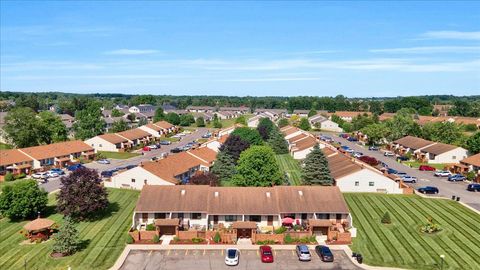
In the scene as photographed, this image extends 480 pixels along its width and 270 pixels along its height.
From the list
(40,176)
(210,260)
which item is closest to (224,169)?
(210,260)

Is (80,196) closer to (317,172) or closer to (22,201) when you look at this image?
(22,201)

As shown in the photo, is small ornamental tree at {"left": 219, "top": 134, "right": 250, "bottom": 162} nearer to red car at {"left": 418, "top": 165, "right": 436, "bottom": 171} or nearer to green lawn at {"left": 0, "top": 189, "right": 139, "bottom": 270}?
green lawn at {"left": 0, "top": 189, "right": 139, "bottom": 270}

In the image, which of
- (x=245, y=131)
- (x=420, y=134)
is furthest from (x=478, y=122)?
(x=245, y=131)

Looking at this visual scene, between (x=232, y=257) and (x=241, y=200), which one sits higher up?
(x=241, y=200)

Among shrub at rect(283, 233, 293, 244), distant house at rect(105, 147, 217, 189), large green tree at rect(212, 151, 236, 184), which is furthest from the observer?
large green tree at rect(212, 151, 236, 184)

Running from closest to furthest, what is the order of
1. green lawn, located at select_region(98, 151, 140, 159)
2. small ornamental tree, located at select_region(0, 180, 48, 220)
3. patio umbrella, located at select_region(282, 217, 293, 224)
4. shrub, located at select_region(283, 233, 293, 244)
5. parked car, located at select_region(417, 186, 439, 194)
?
shrub, located at select_region(283, 233, 293, 244) < patio umbrella, located at select_region(282, 217, 293, 224) < small ornamental tree, located at select_region(0, 180, 48, 220) < parked car, located at select_region(417, 186, 439, 194) < green lawn, located at select_region(98, 151, 140, 159)

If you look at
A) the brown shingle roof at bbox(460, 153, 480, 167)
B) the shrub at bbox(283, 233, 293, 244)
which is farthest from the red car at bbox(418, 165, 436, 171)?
the shrub at bbox(283, 233, 293, 244)
